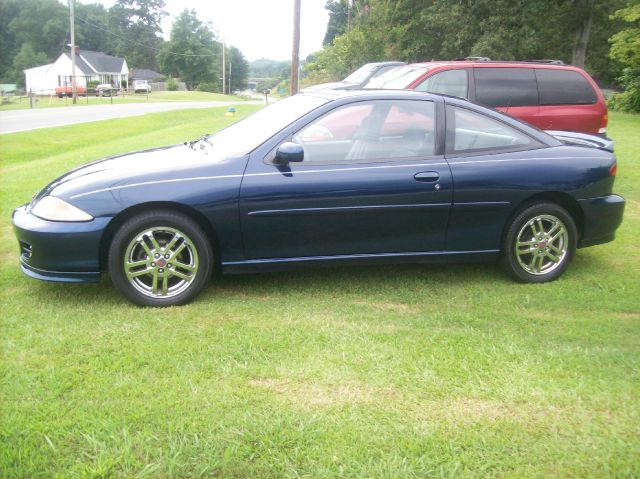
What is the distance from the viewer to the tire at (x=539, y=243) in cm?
481

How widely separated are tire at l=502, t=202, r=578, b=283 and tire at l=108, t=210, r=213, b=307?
2332mm

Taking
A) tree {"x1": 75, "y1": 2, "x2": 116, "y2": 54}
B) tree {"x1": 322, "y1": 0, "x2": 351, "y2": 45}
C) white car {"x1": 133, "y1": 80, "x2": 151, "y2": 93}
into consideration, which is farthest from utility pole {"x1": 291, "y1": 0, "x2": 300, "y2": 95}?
tree {"x1": 75, "y1": 2, "x2": 116, "y2": 54}

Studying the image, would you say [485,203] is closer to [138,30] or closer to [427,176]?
[427,176]

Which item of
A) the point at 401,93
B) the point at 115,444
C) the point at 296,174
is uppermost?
the point at 401,93

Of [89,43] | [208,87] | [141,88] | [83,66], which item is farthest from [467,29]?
[89,43]

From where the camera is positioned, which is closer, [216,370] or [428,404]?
[428,404]

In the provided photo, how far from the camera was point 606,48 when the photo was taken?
4525 cm

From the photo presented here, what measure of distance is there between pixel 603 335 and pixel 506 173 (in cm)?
142

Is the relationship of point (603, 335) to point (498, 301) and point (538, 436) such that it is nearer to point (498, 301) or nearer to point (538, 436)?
point (498, 301)

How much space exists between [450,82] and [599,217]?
3765 mm

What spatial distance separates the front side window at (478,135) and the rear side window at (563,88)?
3.75 meters

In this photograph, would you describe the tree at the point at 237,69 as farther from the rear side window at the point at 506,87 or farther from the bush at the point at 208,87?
the rear side window at the point at 506,87

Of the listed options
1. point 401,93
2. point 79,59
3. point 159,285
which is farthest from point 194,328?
point 79,59

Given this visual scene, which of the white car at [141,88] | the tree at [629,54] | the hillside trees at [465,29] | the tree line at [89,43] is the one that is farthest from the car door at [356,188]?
the tree line at [89,43]
